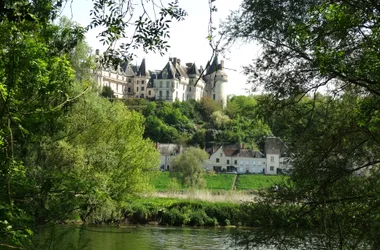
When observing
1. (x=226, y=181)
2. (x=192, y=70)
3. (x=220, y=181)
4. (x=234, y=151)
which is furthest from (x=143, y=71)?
(x=220, y=181)

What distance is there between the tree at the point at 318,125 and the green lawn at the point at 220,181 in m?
47.4

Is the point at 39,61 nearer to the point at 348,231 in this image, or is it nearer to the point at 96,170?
the point at 348,231

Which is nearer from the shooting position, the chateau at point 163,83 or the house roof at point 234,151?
the house roof at point 234,151

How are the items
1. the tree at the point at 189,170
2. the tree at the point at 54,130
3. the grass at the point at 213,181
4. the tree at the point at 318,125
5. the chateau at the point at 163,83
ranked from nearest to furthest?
the tree at the point at 54,130 < the tree at the point at 318,125 < the tree at the point at 189,170 < the grass at the point at 213,181 < the chateau at the point at 163,83

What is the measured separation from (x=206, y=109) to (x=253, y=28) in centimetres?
8109

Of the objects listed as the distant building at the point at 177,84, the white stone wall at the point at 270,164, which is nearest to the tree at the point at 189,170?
the white stone wall at the point at 270,164

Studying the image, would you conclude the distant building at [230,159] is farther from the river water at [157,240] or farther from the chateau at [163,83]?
the river water at [157,240]

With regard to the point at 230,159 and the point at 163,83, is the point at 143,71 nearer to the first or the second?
the point at 163,83

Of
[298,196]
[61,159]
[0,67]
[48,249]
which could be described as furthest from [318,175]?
[61,159]

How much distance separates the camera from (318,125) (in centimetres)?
699

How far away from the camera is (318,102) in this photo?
7078 millimetres

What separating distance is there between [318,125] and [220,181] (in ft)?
170

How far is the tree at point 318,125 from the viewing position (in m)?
6.03

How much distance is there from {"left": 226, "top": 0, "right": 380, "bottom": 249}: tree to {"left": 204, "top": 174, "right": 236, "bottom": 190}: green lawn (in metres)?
47.4
